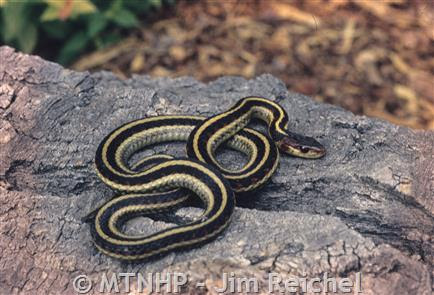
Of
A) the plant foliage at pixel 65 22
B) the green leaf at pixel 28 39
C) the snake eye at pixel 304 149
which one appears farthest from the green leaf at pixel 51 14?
the snake eye at pixel 304 149

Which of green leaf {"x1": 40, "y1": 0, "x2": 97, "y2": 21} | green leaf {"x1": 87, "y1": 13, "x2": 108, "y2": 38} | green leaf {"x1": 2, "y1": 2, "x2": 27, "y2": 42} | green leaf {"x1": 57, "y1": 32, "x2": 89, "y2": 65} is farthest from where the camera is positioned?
green leaf {"x1": 57, "y1": 32, "x2": 89, "y2": 65}

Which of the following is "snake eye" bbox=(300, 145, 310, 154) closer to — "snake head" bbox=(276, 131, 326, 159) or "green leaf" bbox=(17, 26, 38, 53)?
"snake head" bbox=(276, 131, 326, 159)

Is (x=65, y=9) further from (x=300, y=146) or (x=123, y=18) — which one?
(x=300, y=146)

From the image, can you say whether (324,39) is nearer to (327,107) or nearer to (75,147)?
(327,107)

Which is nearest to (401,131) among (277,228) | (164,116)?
(277,228)

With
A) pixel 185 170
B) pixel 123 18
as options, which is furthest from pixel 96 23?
pixel 185 170

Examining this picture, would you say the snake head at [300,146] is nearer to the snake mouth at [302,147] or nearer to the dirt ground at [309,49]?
the snake mouth at [302,147]
